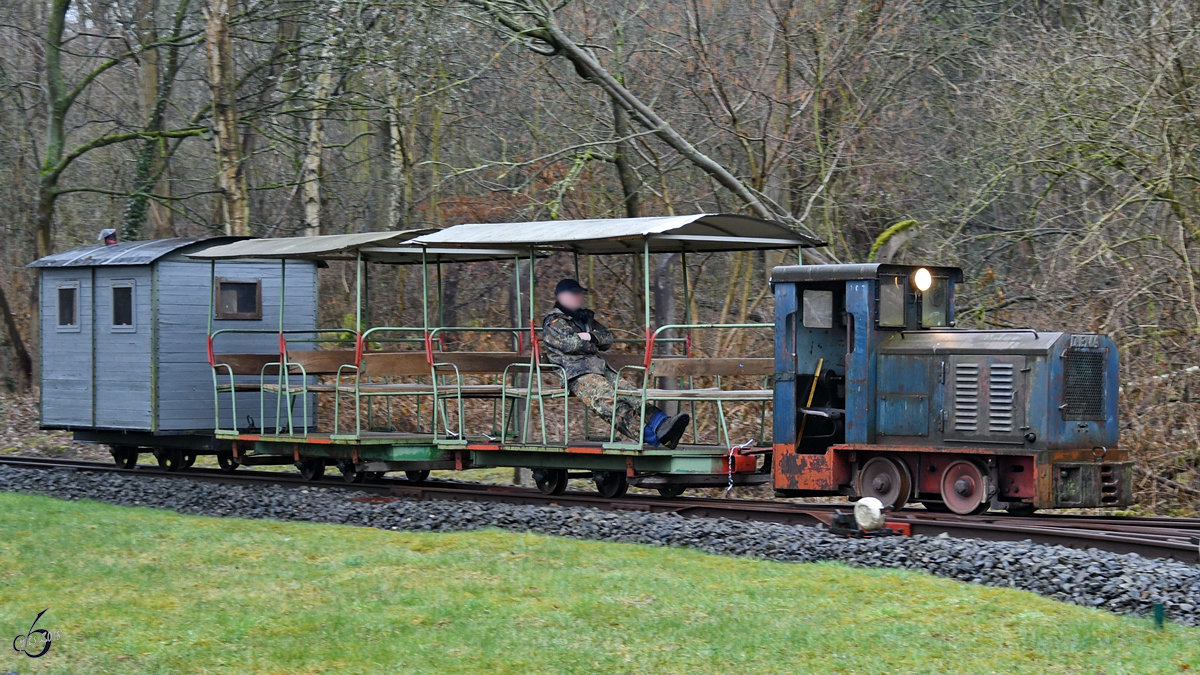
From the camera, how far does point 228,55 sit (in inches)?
787

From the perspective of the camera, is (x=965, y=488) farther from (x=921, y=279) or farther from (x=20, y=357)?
(x=20, y=357)

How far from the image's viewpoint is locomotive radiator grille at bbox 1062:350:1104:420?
10.4m

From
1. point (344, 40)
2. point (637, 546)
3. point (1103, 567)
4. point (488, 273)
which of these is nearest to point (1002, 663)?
point (1103, 567)

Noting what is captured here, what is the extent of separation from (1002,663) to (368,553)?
208 inches

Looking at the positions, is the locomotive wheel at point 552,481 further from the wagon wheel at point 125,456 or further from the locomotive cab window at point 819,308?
the wagon wheel at point 125,456

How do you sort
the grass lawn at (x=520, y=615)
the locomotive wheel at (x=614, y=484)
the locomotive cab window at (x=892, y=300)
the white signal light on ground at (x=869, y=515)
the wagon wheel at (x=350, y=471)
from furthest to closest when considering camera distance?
the wagon wheel at (x=350, y=471), the locomotive wheel at (x=614, y=484), the locomotive cab window at (x=892, y=300), the white signal light on ground at (x=869, y=515), the grass lawn at (x=520, y=615)

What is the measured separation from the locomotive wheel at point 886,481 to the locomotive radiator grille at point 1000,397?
883 millimetres

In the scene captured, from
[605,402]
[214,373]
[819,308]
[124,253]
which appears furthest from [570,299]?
[124,253]

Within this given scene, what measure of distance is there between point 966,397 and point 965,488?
0.76 metres

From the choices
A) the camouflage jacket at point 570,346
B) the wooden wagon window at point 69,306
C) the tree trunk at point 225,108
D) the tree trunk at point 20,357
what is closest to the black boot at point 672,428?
the camouflage jacket at point 570,346

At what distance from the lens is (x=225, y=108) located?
65.9 ft

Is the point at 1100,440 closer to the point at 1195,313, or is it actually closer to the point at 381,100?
the point at 1195,313

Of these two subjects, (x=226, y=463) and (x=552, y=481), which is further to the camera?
(x=226, y=463)

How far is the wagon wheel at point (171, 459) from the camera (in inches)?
666
